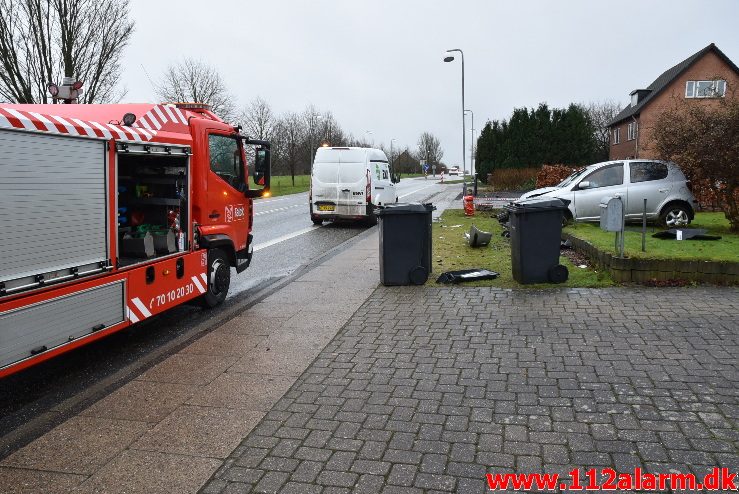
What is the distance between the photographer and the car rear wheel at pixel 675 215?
41.5 ft

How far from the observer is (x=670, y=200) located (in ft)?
41.8

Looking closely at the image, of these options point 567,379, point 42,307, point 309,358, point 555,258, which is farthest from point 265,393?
point 555,258

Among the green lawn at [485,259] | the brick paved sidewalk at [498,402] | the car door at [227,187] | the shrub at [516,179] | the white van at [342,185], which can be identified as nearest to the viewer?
the brick paved sidewalk at [498,402]

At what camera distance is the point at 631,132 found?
4672 cm

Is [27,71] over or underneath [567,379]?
over

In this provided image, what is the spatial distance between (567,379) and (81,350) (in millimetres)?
4618

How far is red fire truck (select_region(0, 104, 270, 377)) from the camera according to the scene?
4.12 metres

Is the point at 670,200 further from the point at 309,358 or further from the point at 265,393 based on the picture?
the point at 265,393

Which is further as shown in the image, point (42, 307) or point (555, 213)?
point (555, 213)

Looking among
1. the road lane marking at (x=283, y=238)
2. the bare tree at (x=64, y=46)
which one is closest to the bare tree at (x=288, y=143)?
the bare tree at (x=64, y=46)

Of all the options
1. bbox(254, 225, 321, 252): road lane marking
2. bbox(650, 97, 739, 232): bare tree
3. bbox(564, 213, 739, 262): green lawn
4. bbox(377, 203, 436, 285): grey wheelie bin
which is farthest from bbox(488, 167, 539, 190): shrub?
bbox(377, 203, 436, 285): grey wheelie bin

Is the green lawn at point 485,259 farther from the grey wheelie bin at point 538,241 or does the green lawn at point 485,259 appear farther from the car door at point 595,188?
the car door at point 595,188

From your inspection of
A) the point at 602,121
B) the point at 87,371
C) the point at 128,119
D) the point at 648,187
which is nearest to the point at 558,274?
the point at 128,119

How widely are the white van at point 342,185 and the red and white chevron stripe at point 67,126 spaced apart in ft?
40.4
